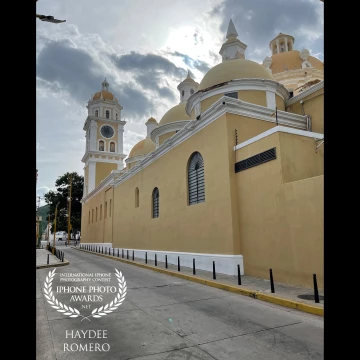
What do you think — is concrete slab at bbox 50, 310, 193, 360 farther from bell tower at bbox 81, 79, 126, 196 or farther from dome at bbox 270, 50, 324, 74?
bell tower at bbox 81, 79, 126, 196

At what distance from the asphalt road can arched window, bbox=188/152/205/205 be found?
22.5ft

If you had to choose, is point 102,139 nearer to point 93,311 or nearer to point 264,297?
point 93,311

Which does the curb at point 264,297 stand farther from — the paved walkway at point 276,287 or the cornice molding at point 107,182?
the cornice molding at point 107,182

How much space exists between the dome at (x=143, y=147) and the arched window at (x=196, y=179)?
19.5m

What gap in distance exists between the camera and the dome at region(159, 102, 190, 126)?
24.7 meters

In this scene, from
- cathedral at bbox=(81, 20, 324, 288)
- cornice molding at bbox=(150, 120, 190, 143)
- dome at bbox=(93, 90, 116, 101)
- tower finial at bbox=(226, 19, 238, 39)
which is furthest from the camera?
dome at bbox=(93, 90, 116, 101)

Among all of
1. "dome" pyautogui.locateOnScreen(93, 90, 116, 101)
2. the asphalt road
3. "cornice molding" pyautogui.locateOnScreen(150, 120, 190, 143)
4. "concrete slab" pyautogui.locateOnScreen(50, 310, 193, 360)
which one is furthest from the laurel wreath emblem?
"dome" pyautogui.locateOnScreen(93, 90, 116, 101)

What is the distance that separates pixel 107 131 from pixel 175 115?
2644cm

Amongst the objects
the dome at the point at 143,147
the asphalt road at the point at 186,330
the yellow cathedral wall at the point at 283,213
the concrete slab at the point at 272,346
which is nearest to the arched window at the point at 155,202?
the yellow cathedral wall at the point at 283,213

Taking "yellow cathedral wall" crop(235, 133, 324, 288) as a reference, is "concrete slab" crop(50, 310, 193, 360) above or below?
below

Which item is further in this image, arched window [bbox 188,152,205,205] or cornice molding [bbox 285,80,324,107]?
cornice molding [bbox 285,80,324,107]

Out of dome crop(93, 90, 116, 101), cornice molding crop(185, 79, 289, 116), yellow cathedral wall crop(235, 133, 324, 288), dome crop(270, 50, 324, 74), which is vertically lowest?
yellow cathedral wall crop(235, 133, 324, 288)
